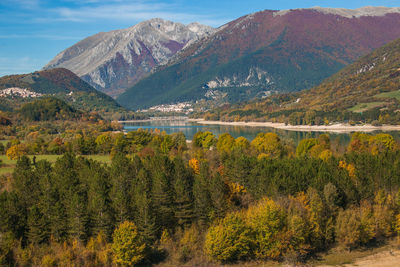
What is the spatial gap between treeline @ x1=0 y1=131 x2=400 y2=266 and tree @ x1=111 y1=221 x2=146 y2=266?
94mm

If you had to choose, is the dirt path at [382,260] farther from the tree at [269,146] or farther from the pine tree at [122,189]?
the tree at [269,146]

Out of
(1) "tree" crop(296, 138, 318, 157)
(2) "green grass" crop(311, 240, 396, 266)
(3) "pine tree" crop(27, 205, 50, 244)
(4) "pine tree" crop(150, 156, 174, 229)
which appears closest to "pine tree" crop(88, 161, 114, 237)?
(3) "pine tree" crop(27, 205, 50, 244)

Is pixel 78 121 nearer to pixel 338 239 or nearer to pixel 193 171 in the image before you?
pixel 193 171

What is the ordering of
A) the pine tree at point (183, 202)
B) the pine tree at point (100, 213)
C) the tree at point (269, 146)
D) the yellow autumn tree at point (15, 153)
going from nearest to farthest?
1. the pine tree at point (100, 213)
2. the pine tree at point (183, 202)
3. the tree at point (269, 146)
4. the yellow autumn tree at point (15, 153)

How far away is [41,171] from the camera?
Result: 2301 inches

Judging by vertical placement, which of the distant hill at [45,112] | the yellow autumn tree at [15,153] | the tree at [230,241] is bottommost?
the tree at [230,241]

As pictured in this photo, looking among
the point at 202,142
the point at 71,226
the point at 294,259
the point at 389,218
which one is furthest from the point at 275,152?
the point at 71,226

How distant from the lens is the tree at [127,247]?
133 ft

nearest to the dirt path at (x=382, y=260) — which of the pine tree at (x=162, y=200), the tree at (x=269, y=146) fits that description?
the pine tree at (x=162, y=200)

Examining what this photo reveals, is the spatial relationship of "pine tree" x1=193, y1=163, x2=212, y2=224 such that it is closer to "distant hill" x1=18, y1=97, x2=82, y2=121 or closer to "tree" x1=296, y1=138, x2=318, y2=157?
"tree" x1=296, y1=138, x2=318, y2=157

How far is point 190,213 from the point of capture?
48688 millimetres

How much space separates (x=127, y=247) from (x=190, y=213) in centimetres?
996

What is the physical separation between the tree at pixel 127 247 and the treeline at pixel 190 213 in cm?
9

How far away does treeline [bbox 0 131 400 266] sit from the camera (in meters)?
42.1
